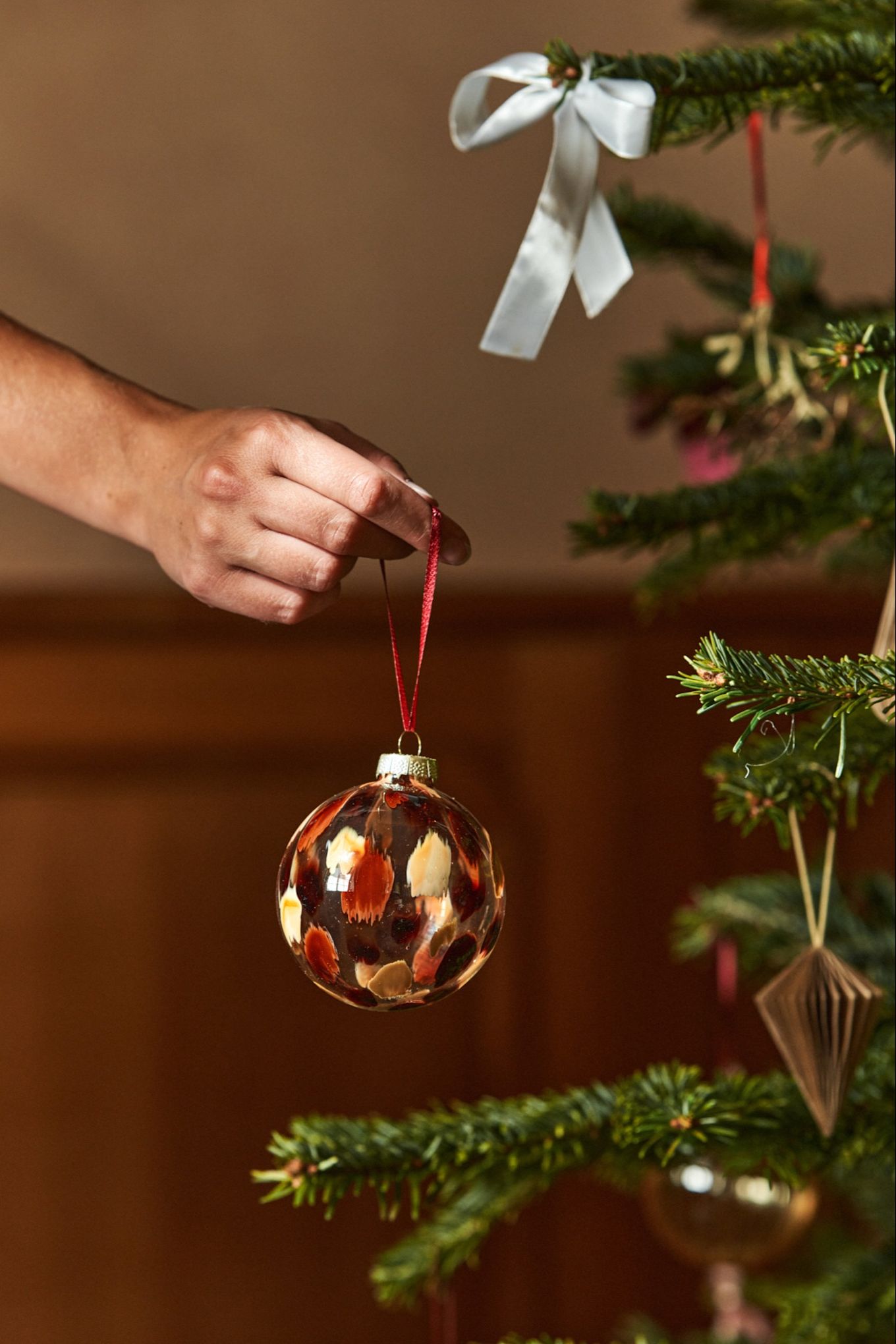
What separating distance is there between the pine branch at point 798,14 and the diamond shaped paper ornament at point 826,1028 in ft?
1.37

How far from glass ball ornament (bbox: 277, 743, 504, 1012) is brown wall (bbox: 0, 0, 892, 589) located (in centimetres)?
86

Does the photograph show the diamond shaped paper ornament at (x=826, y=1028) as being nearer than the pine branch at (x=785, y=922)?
Yes

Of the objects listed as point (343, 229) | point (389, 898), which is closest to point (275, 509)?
point (389, 898)

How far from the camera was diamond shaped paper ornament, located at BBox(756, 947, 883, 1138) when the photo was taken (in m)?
0.50

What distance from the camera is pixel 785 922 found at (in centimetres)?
74

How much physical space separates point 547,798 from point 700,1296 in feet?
1.81

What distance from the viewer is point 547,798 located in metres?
1.33

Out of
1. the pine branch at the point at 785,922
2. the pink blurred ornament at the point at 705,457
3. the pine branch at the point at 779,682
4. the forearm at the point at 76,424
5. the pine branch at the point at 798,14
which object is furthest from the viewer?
the pink blurred ornament at the point at 705,457

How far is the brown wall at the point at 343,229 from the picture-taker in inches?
49.8

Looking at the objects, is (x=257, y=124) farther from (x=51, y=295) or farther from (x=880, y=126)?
(x=880, y=126)

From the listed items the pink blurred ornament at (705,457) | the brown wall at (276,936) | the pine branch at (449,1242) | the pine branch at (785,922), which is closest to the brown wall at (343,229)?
the brown wall at (276,936)

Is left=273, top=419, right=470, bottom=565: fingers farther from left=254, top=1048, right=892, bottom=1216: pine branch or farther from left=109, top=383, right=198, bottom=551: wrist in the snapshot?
left=254, top=1048, right=892, bottom=1216: pine branch

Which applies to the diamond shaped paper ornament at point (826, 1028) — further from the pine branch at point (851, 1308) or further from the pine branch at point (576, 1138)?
the pine branch at point (851, 1308)

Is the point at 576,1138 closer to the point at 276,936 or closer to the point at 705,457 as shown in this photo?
the point at 705,457
